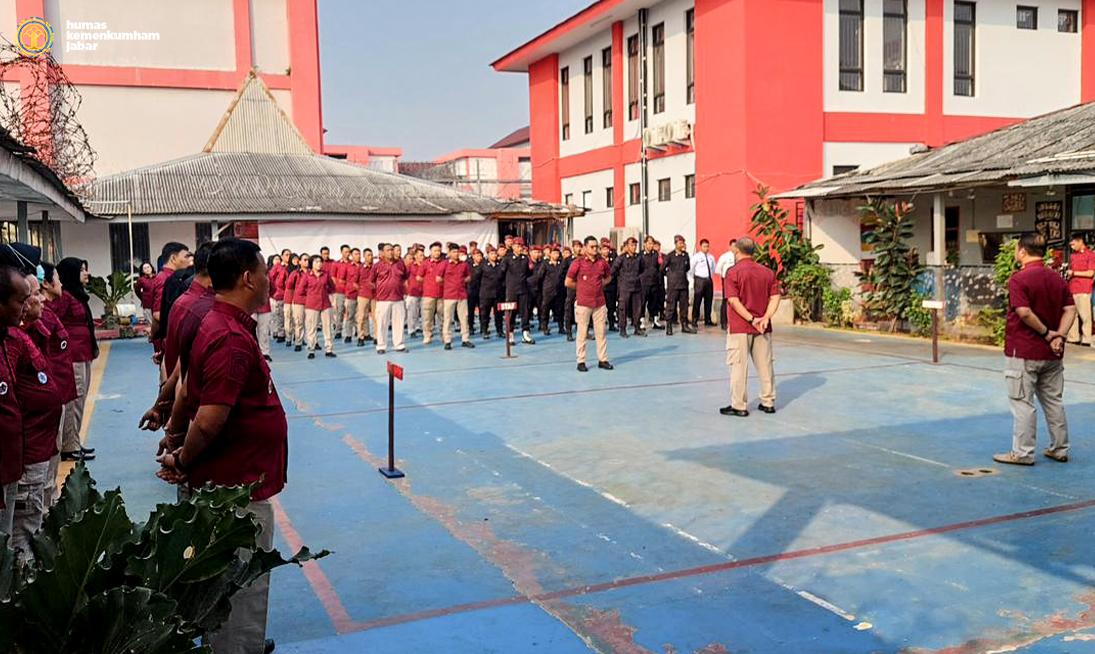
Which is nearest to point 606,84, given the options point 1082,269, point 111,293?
point 111,293

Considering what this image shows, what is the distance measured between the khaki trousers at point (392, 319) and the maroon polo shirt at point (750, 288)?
8408 millimetres

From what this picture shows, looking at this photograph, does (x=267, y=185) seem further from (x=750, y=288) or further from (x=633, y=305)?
(x=750, y=288)

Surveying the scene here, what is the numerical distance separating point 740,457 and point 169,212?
18743 millimetres

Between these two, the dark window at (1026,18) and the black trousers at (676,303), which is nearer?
the black trousers at (676,303)

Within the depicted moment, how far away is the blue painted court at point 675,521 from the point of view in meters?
Answer: 4.81

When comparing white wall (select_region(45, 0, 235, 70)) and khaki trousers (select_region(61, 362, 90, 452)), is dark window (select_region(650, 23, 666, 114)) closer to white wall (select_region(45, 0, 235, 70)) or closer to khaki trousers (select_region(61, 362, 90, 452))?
white wall (select_region(45, 0, 235, 70))

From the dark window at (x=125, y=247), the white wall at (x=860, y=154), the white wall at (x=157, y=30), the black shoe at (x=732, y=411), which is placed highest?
the white wall at (x=157, y=30)

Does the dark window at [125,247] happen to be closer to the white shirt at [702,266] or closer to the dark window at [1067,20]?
the white shirt at [702,266]

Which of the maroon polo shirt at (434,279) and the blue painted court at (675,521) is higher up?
the maroon polo shirt at (434,279)

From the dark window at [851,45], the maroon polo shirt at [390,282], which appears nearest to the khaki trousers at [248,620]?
the maroon polo shirt at [390,282]

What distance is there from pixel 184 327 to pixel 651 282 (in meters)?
15.6

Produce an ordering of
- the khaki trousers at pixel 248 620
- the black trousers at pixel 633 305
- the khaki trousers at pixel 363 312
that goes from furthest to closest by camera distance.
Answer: the black trousers at pixel 633 305
the khaki trousers at pixel 363 312
the khaki trousers at pixel 248 620

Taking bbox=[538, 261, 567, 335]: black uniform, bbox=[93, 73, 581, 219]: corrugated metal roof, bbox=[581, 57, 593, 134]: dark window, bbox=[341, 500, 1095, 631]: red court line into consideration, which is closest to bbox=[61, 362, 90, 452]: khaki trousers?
bbox=[341, 500, 1095, 631]: red court line

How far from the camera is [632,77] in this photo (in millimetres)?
26656
